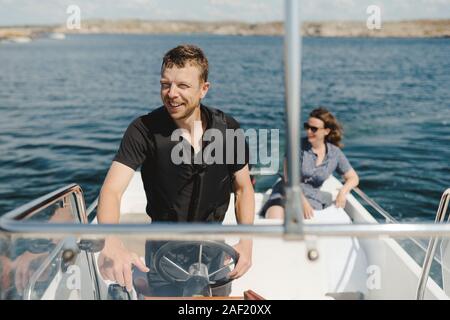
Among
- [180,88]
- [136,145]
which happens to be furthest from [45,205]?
[180,88]

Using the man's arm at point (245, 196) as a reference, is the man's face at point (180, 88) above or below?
above

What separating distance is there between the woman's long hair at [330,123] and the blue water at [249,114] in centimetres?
59

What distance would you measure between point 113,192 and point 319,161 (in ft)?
7.42

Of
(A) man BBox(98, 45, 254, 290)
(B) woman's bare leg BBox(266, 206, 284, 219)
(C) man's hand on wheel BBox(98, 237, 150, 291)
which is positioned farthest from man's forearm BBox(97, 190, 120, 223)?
(B) woman's bare leg BBox(266, 206, 284, 219)

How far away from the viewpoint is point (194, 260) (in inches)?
67.5

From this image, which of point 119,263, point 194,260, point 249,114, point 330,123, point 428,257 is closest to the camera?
point 119,263

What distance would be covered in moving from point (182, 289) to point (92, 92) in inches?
695

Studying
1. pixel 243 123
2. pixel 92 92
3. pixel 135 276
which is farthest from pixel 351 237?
pixel 92 92

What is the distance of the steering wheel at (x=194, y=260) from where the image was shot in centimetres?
159

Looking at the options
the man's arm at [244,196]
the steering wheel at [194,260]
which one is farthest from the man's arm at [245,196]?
the steering wheel at [194,260]

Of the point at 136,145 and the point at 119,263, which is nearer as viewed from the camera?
the point at 119,263

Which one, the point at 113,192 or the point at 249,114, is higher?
the point at 113,192

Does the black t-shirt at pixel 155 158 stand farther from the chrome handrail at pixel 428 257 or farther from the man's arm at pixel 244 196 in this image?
the chrome handrail at pixel 428 257

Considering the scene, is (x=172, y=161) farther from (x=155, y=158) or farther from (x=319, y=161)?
(x=319, y=161)
